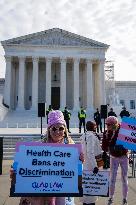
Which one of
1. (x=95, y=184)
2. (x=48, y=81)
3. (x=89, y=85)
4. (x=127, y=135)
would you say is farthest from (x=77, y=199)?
(x=89, y=85)

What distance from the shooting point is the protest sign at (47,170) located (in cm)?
419

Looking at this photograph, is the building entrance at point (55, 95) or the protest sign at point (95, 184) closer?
the protest sign at point (95, 184)

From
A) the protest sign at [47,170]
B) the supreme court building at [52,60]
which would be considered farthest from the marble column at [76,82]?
the protest sign at [47,170]

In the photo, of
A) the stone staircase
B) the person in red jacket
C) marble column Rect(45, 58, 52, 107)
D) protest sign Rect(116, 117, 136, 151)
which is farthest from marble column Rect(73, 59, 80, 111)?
protest sign Rect(116, 117, 136, 151)

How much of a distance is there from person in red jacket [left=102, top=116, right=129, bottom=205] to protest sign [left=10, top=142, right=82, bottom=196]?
3472 mm

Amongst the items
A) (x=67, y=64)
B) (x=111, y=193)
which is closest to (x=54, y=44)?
(x=67, y=64)

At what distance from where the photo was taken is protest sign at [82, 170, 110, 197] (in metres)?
6.29

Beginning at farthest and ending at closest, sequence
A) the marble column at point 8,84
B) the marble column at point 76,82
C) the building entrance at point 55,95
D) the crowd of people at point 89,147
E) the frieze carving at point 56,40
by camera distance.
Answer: the building entrance at point 55,95
the marble column at point 76,82
the frieze carving at point 56,40
the marble column at point 8,84
the crowd of people at point 89,147

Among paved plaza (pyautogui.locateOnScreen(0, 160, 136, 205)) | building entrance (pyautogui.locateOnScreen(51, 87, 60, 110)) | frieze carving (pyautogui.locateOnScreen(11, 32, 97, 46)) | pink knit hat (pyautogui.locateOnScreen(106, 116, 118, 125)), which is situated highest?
frieze carving (pyautogui.locateOnScreen(11, 32, 97, 46))

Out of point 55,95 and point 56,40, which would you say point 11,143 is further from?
point 55,95

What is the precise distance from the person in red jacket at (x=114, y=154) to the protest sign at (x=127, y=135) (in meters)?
0.12

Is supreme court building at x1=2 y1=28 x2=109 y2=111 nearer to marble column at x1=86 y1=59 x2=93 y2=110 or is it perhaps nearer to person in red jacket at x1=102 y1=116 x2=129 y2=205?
marble column at x1=86 y1=59 x2=93 y2=110

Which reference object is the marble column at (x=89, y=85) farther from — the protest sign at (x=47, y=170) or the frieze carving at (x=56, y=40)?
the protest sign at (x=47, y=170)

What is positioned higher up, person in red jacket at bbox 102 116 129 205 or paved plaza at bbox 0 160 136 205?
person in red jacket at bbox 102 116 129 205
